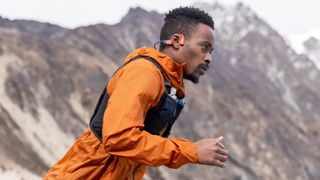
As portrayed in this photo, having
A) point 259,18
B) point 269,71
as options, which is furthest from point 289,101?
point 259,18

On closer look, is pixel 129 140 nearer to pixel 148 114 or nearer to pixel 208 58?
pixel 148 114

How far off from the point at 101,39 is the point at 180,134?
24042 mm

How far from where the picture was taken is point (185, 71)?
A: 356cm

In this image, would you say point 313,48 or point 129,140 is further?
point 313,48

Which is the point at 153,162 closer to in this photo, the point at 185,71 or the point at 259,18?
the point at 185,71

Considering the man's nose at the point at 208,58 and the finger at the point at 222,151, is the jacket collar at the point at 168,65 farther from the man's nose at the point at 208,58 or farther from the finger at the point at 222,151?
the finger at the point at 222,151

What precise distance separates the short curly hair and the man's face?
4cm

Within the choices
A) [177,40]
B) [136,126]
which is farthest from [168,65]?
[136,126]

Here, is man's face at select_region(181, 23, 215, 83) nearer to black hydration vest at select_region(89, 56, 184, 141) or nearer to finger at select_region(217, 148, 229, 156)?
black hydration vest at select_region(89, 56, 184, 141)

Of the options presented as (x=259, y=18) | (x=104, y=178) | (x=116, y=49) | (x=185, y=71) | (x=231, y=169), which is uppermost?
(x=259, y=18)

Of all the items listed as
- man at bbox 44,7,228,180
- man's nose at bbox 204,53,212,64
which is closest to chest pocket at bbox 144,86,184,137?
man at bbox 44,7,228,180

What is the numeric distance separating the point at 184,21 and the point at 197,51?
242 millimetres

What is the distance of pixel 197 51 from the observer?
140 inches

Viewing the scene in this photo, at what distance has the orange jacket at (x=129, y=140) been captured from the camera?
119 inches
